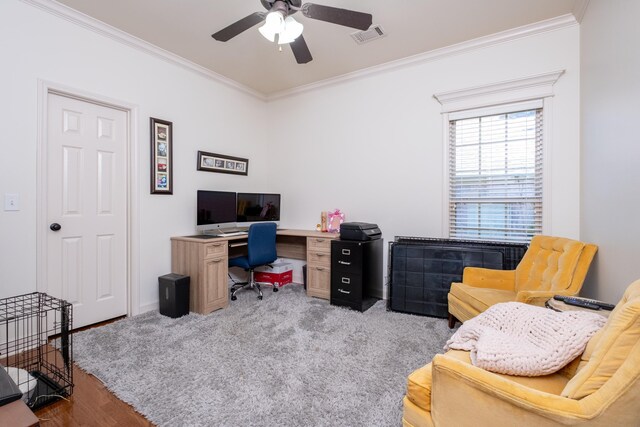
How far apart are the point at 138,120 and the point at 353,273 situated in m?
2.72

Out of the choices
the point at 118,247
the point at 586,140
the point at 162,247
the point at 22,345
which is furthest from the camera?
the point at 162,247

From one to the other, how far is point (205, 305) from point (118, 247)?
40.6 inches

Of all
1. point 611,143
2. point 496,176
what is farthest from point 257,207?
point 611,143

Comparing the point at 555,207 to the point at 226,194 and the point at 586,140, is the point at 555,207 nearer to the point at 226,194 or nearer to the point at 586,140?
the point at 586,140

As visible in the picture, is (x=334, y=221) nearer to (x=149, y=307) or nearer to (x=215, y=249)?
(x=215, y=249)

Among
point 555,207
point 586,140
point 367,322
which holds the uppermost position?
point 586,140

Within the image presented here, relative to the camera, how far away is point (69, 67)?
8.54ft

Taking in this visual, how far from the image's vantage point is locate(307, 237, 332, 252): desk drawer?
3.56m

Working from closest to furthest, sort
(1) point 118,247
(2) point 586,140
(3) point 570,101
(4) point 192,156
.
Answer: (2) point 586,140 < (3) point 570,101 < (1) point 118,247 < (4) point 192,156

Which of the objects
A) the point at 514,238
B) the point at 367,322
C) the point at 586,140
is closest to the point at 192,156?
the point at 367,322

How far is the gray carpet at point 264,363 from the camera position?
1.65 m

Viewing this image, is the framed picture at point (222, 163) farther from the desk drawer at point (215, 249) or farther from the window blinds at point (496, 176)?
the window blinds at point (496, 176)

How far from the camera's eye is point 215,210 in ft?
11.7

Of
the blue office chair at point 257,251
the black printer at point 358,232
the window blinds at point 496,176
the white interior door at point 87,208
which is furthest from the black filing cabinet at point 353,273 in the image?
the white interior door at point 87,208
